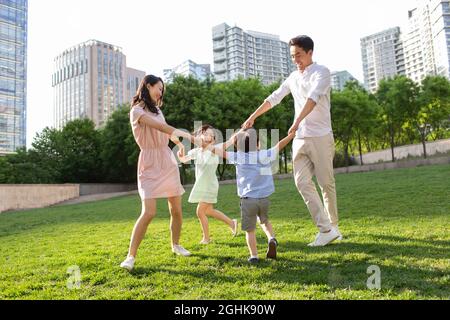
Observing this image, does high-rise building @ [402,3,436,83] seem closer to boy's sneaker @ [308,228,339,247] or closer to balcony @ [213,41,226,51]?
balcony @ [213,41,226,51]

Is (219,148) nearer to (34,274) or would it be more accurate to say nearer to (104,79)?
(34,274)

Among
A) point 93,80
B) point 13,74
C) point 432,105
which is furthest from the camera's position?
point 93,80

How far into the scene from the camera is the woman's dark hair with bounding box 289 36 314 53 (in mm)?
5092

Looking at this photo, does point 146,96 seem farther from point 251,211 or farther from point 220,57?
point 220,57

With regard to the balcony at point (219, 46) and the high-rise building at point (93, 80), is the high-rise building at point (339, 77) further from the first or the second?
the high-rise building at point (93, 80)

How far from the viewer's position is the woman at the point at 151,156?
4.52 m

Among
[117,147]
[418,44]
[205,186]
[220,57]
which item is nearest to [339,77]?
[418,44]

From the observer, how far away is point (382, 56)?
4136 inches

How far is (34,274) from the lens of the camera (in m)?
4.60

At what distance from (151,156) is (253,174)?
1282 millimetres

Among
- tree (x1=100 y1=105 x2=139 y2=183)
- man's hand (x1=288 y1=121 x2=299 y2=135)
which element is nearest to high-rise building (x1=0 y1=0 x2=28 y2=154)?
tree (x1=100 y1=105 x2=139 y2=183)

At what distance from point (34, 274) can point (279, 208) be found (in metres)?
6.52

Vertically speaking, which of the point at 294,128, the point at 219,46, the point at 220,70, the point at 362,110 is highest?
the point at 219,46
